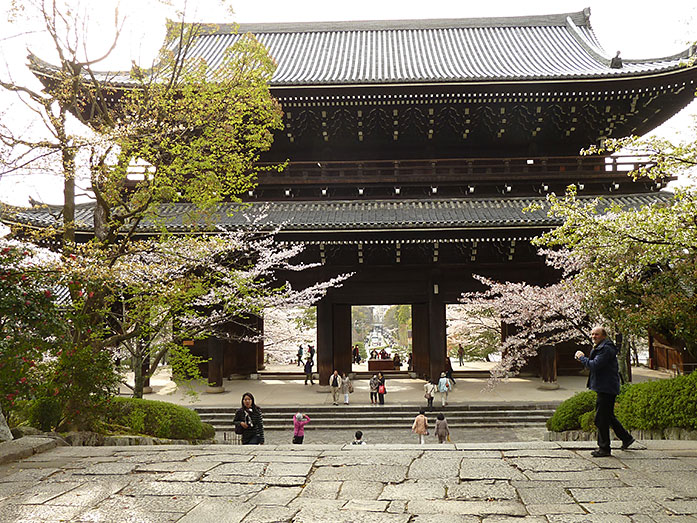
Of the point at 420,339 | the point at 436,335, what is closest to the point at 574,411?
the point at 436,335

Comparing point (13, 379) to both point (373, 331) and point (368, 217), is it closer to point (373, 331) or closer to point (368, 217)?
point (368, 217)

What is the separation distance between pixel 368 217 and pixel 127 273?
8203 mm

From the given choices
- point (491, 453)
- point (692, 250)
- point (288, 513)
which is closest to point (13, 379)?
point (288, 513)

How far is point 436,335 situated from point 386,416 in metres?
3.57

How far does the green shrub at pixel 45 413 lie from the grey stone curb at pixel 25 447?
1137 mm

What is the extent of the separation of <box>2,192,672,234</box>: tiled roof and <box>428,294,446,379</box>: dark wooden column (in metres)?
3.22

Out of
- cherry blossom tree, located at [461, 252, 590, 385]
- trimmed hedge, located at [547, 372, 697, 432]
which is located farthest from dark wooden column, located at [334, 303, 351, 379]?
trimmed hedge, located at [547, 372, 697, 432]

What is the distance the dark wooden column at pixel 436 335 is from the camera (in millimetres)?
16312

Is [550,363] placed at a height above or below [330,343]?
below

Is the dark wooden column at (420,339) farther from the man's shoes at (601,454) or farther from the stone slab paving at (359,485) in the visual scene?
the man's shoes at (601,454)

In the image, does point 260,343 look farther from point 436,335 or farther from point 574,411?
point 574,411

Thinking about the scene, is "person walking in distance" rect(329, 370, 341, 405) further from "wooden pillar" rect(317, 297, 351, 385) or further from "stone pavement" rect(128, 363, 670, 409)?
"wooden pillar" rect(317, 297, 351, 385)

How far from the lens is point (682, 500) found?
4.21 meters

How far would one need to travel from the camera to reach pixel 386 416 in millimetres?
14391
